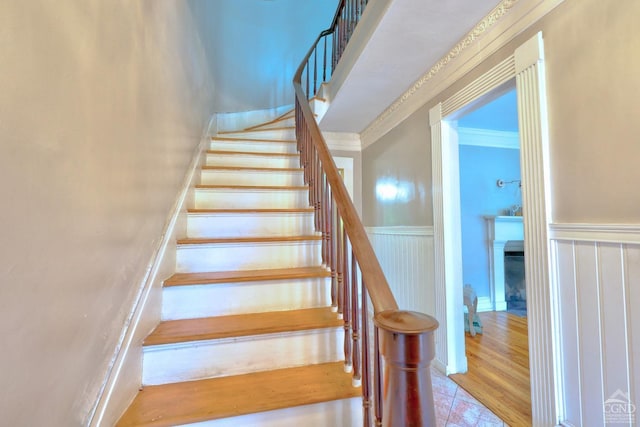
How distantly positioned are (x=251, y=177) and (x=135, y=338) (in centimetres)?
155

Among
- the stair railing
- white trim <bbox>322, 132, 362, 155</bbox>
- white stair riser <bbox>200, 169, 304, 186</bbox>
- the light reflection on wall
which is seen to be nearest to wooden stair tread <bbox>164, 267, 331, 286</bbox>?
the stair railing

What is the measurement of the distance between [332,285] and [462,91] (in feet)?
5.45

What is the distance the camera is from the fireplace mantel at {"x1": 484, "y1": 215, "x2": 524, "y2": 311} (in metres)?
3.93

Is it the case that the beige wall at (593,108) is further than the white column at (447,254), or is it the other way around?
the white column at (447,254)

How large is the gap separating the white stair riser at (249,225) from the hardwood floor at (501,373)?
5.25ft

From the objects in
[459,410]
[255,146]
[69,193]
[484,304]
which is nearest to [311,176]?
[255,146]

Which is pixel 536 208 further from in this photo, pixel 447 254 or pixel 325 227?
pixel 325 227

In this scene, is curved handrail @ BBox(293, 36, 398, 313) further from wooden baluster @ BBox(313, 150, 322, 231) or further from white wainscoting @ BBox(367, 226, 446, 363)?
white wainscoting @ BBox(367, 226, 446, 363)

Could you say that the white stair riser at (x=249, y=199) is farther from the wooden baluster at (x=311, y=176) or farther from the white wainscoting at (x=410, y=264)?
the white wainscoting at (x=410, y=264)

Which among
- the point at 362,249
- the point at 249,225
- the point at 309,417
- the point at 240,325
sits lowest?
the point at 309,417

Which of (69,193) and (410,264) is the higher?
(69,193)

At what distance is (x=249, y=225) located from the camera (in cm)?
196

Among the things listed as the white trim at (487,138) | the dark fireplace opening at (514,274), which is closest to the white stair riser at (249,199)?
the white trim at (487,138)

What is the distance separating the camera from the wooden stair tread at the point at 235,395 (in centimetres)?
100
